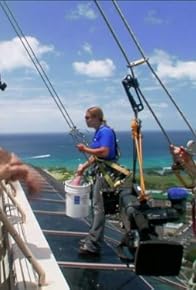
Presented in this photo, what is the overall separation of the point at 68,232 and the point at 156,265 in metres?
2.92

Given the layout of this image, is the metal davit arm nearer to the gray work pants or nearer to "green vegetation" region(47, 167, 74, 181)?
the gray work pants

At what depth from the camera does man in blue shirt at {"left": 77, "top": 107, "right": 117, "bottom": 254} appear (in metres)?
4.17

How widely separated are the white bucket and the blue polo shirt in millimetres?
669

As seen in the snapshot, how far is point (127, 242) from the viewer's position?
3.00 meters

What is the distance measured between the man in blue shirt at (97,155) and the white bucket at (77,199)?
1.05 feet

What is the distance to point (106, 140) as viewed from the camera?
13.7 ft

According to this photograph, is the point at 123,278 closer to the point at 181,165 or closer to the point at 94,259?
the point at 94,259

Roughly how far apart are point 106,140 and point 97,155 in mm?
164

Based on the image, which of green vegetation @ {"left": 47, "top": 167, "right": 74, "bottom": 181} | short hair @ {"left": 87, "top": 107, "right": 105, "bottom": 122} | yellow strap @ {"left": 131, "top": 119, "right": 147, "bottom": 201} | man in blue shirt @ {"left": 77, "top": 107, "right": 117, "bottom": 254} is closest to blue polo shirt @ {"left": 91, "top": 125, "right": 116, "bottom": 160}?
man in blue shirt @ {"left": 77, "top": 107, "right": 117, "bottom": 254}

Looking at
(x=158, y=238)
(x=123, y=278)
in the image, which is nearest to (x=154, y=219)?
(x=158, y=238)

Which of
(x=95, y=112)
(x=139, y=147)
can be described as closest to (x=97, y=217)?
(x=95, y=112)

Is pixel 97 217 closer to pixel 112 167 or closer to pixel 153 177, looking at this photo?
pixel 112 167

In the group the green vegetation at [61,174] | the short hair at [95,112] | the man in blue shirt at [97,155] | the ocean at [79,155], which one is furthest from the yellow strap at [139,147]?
the green vegetation at [61,174]

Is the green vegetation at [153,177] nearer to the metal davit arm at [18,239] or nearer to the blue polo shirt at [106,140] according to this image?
the blue polo shirt at [106,140]
